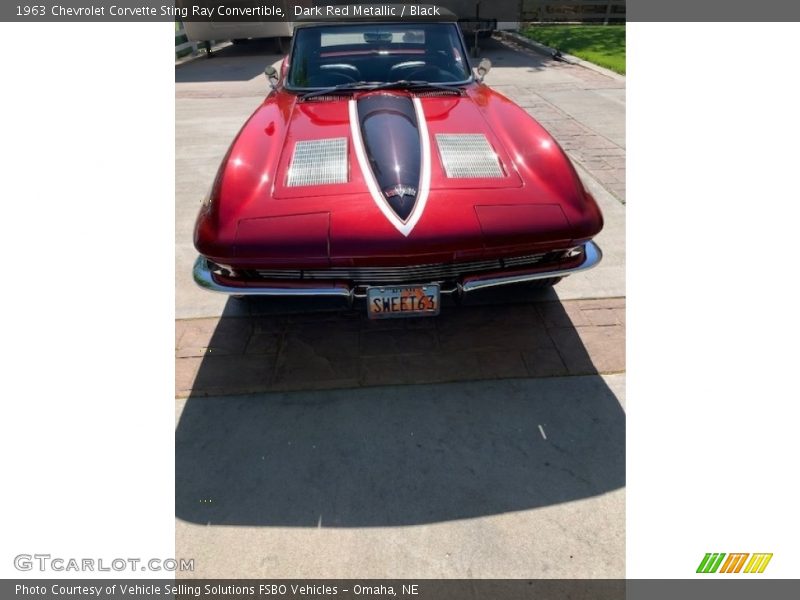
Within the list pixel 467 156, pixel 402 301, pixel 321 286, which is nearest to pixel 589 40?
pixel 467 156

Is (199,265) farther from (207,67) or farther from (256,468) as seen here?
(207,67)

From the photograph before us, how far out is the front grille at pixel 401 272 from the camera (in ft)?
7.47

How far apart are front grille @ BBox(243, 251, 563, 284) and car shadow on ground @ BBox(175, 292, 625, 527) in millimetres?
603

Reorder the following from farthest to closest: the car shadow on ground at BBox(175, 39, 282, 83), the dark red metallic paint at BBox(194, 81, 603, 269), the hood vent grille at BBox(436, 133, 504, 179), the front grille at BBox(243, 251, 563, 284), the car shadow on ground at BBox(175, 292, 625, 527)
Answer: the car shadow on ground at BBox(175, 39, 282, 83) < the hood vent grille at BBox(436, 133, 504, 179) < the front grille at BBox(243, 251, 563, 284) < the dark red metallic paint at BBox(194, 81, 603, 269) < the car shadow on ground at BBox(175, 292, 625, 527)

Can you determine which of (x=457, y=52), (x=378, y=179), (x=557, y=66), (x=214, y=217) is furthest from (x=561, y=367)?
(x=557, y=66)

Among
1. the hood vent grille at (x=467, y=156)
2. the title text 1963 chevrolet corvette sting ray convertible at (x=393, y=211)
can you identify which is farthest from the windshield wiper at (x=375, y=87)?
the hood vent grille at (x=467, y=156)

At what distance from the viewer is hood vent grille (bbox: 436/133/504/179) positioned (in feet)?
8.18

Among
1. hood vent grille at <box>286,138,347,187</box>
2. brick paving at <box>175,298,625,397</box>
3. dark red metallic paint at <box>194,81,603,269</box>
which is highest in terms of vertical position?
hood vent grille at <box>286,138,347,187</box>

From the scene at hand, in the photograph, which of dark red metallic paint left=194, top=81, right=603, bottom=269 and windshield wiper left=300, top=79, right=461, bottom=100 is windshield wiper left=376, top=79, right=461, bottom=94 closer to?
windshield wiper left=300, top=79, right=461, bottom=100

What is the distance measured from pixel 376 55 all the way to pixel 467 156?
5.56 ft

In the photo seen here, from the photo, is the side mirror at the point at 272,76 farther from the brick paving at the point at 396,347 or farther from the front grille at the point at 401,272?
the front grille at the point at 401,272
